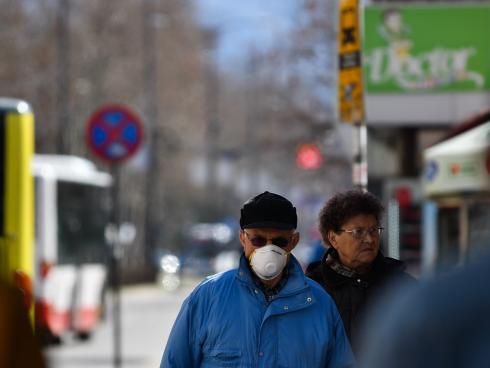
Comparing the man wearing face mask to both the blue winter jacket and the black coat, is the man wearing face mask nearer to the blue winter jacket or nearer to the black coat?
the blue winter jacket

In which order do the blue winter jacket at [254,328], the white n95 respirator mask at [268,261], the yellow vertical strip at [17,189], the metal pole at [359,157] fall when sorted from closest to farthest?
1. the blue winter jacket at [254,328]
2. the white n95 respirator mask at [268,261]
3. the metal pole at [359,157]
4. the yellow vertical strip at [17,189]

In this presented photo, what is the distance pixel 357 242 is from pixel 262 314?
1134 mm

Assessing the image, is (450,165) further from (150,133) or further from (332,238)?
(150,133)

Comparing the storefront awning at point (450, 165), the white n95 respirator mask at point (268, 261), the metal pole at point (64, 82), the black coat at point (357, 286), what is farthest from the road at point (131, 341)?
the white n95 respirator mask at point (268, 261)

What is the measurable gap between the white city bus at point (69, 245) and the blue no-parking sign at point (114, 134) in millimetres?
2836

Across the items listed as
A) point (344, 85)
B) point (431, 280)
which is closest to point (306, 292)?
point (431, 280)

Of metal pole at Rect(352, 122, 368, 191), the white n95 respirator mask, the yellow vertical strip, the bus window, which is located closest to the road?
the bus window

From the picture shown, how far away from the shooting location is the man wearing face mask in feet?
15.3

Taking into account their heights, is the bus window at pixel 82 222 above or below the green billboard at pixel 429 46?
below

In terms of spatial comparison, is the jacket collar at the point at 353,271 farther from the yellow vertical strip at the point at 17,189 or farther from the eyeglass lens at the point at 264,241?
the yellow vertical strip at the point at 17,189

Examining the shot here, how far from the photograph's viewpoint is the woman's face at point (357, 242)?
18.9ft

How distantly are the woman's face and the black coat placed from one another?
0.05 m

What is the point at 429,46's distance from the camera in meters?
22.7

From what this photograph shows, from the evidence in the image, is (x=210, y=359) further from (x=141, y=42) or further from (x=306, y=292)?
(x=141, y=42)
